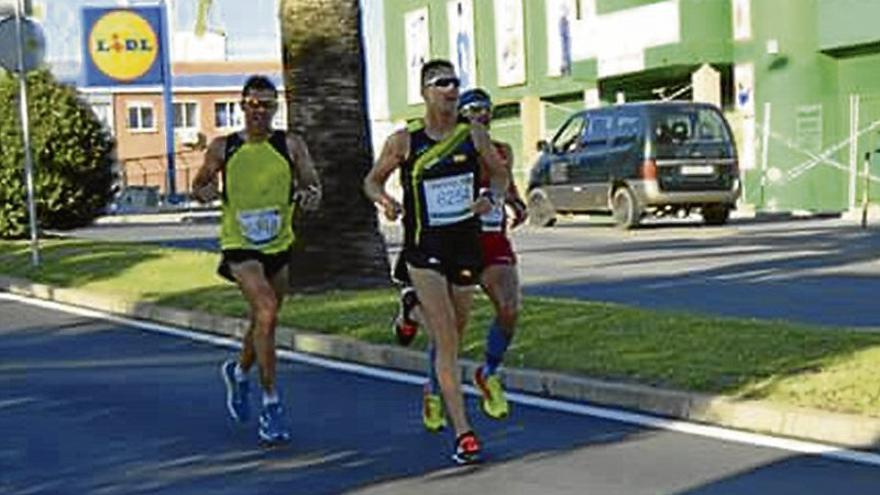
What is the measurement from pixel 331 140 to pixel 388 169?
752 centimetres

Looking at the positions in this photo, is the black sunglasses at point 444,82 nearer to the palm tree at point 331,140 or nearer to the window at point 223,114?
the palm tree at point 331,140

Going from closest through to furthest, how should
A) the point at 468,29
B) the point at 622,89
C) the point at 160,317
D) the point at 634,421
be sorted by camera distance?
the point at 634,421 → the point at 160,317 → the point at 622,89 → the point at 468,29

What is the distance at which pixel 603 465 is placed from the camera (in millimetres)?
8586

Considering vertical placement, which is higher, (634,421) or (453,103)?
(453,103)

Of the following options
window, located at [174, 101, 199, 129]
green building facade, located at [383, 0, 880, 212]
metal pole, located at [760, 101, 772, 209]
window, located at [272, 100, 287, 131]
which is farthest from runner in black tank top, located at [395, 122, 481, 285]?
window, located at [174, 101, 199, 129]

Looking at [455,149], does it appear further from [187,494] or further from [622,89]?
[622,89]

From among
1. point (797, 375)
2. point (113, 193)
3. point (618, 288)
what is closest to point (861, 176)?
point (113, 193)

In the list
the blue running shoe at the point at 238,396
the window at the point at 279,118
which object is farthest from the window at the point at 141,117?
the blue running shoe at the point at 238,396

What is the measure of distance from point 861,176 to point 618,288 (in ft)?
54.6

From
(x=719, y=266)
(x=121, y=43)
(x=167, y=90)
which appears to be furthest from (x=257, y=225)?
(x=121, y=43)

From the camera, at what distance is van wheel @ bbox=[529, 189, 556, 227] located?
29828 mm

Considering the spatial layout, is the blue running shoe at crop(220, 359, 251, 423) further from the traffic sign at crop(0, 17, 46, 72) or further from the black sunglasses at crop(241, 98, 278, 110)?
the traffic sign at crop(0, 17, 46, 72)

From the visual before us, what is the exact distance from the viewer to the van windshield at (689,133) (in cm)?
2675

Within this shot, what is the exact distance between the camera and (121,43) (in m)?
70.0
